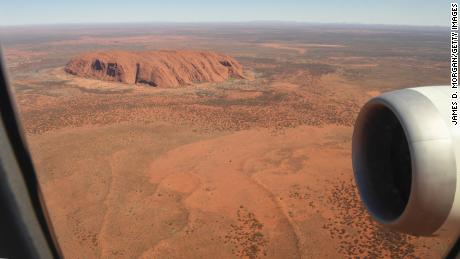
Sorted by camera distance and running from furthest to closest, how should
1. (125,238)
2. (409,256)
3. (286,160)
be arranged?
(286,160), (125,238), (409,256)

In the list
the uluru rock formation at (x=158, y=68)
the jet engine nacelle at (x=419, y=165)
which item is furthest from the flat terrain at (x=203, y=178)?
the uluru rock formation at (x=158, y=68)

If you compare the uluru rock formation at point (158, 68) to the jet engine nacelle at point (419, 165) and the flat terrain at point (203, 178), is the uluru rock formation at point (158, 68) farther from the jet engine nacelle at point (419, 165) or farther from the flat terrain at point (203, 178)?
the jet engine nacelle at point (419, 165)

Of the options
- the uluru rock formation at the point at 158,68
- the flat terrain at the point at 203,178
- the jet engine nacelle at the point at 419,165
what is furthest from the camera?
the uluru rock formation at the point at 158,68

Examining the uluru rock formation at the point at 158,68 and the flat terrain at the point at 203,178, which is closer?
the flat terrain at the point at 203,178

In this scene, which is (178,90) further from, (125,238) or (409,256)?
(409,256)

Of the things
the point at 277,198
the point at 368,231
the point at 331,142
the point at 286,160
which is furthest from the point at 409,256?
the point at 331,142

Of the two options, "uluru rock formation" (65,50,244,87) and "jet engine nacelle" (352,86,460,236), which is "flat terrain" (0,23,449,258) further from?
"uluru rock formation" (65,50,244,87)
